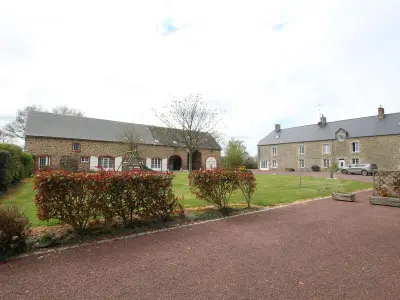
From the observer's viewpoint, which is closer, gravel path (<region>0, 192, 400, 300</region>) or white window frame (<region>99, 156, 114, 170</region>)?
gravel path (<region>0, 192, 400, 300</region>)

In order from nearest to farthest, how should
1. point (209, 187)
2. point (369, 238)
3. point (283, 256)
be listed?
point (283, 256) < point (369, 238) < point (209, 187)

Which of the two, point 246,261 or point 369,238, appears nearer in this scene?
point 246,261

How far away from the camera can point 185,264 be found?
11.0 feet

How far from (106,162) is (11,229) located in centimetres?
2531

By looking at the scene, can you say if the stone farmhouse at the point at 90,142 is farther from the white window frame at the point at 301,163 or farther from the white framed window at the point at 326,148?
the white framed window at the point at 326,148

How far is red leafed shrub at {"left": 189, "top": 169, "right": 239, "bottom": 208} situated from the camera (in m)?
6.35

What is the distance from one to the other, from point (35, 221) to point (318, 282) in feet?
20.2

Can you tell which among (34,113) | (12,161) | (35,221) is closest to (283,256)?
(35,221)

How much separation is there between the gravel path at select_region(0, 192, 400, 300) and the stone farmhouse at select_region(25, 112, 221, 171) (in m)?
16.2

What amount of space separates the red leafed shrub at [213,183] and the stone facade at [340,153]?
1191 inches

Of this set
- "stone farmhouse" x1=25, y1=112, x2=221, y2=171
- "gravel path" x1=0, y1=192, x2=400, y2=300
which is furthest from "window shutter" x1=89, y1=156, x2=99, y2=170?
"gravel path" x1=0, y1=192, x2=400, y2=300

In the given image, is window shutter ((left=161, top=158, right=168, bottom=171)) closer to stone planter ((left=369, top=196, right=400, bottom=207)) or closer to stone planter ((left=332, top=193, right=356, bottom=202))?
stone planter ((left=332, top=193, right=356, bottom=202))

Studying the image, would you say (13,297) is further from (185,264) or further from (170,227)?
(170,227)

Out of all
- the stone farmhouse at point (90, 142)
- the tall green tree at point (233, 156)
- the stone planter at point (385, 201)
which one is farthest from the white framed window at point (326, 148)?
the stone planter at point (385, 201)
